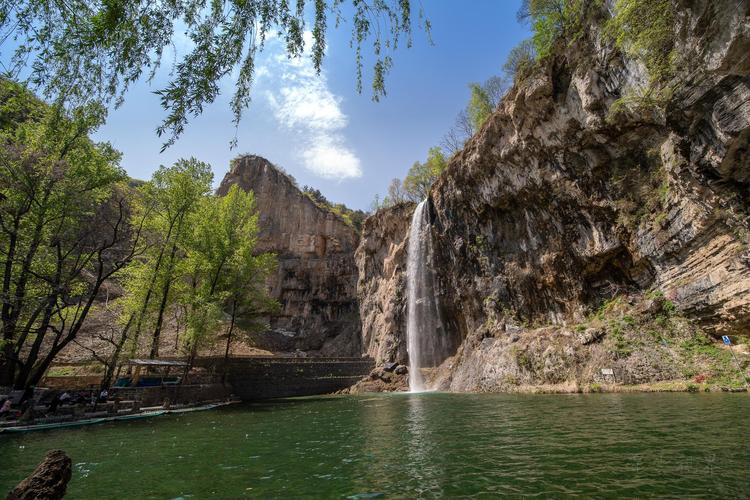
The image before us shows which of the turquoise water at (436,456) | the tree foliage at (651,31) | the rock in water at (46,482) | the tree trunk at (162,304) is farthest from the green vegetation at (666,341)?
the tree trunk at (162,304)

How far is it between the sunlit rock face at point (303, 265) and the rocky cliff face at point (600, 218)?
2523 centimetres

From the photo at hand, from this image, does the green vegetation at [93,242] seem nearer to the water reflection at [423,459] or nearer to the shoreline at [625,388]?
the water reflection at [423,459]

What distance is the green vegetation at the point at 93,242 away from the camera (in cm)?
1480

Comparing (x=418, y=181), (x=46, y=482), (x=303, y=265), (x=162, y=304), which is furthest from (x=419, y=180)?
(x=46, y=482)

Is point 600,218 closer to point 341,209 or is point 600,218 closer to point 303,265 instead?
point 303,265

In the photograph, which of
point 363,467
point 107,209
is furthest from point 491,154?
point 107,209

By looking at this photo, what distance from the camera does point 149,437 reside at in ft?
36.8

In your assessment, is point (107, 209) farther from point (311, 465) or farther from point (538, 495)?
point (538, 495)

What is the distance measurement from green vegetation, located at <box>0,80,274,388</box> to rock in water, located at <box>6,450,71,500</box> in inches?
162

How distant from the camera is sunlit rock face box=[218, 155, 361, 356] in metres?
55.0

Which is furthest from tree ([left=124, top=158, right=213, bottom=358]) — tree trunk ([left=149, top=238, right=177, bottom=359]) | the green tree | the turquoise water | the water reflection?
the green tree

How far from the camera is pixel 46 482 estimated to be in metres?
4.32

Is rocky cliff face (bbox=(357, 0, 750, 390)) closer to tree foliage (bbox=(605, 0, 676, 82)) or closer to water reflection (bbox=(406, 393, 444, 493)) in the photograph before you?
tree foliage (bbox=(605, 0, 676, 82))

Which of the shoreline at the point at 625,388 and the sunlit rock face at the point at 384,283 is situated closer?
the shoreline at the point at 625,388
